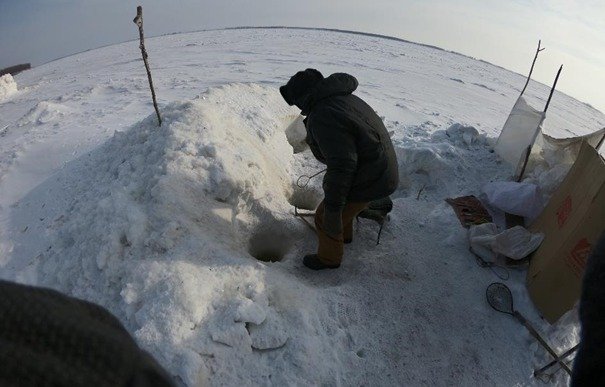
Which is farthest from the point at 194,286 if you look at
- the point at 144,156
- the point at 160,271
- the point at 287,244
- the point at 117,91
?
the point at 117,91

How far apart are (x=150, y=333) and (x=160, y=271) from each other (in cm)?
57

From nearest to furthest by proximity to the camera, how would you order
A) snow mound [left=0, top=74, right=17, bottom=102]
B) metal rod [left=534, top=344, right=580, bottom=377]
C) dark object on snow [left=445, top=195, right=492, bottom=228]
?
metal rod [left=534, top=344, right=580, bottom=377] → dark object on snow [left=445, top=195, right=492, bottom=228] → snow mound [left=0, top=74, right=17, bottom=102]

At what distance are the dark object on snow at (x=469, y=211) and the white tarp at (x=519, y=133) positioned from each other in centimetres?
110

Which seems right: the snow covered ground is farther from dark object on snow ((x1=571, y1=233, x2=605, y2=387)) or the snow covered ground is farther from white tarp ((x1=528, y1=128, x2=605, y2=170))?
dark object on snow ((x1=571, y1=233, x2=605, y2=387))

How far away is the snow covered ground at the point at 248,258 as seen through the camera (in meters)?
2.83

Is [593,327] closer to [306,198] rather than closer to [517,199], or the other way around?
[517,199]

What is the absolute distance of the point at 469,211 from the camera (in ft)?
15.6

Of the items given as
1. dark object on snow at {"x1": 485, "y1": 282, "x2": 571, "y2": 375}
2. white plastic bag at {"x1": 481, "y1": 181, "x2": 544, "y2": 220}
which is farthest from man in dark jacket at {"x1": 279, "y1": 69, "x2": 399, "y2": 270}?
white plastic bag at {"x1": 481, "y1": 181, "x2": 544, "y2": 220}

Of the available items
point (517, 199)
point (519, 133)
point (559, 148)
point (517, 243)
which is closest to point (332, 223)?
point (517, 243)

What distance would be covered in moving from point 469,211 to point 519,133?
1857 millimetres

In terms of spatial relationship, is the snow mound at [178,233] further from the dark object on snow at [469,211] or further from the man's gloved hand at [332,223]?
the dark object on snow at [469,211]

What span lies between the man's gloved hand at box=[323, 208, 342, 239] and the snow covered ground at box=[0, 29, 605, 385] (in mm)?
562

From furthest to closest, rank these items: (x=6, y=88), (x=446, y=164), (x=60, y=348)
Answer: (x=6, y=88)
(x=446, y=164)
(x=60, y=348)

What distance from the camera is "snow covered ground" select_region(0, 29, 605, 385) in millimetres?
2828
